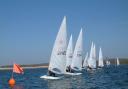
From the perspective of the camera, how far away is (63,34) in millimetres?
54469

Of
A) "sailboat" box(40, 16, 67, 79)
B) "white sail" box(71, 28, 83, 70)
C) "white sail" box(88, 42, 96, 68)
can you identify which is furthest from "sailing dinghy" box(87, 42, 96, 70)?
"sailboat" box(40, 16, 67, 79)

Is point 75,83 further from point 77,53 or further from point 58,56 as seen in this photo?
point 77,53

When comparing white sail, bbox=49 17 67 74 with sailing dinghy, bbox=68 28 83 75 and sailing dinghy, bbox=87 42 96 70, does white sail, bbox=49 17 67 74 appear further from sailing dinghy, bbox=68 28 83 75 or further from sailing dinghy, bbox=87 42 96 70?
sailing dinghy, bbox=87 42 96 70

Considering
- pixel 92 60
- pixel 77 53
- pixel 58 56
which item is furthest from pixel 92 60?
pixel 58 56

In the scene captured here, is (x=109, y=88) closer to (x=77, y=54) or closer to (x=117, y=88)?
(x=117, y=88)

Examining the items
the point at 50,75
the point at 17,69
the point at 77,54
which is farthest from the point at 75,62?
the point at 17,69

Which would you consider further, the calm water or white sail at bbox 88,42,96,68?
white sail at bbox 88,42,96,68

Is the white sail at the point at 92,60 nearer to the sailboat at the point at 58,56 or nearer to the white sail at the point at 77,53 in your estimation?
the white sail at the point at 77,53

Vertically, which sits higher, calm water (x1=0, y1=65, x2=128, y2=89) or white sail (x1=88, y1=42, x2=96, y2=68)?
white sail (x1=88, y1=42, x2=96, y2=68)

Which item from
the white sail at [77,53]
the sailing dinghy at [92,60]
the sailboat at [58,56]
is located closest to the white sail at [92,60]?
the sailing dinghy at [92,60]

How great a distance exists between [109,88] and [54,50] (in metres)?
15.5

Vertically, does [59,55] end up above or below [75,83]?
above

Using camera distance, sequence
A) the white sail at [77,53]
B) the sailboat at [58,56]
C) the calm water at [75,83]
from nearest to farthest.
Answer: the calm water at [75,83] → the sailboat at [58,56] → the white sail at [77,53]

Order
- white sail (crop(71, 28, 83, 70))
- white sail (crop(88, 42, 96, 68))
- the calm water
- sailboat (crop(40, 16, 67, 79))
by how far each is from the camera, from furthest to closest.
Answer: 1. white sail (crop(88, 42, 96, 68))
2. white sail (crop(71, 28, 83, 70))
3. sailboat (crop(40, 16, 67, 79))
4. the calm water
